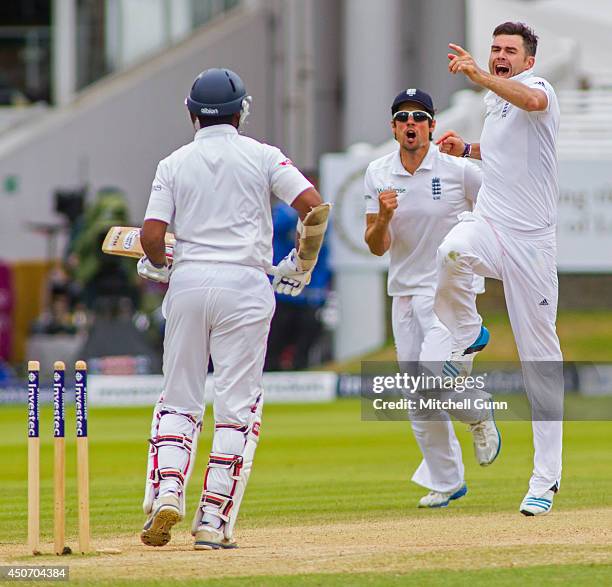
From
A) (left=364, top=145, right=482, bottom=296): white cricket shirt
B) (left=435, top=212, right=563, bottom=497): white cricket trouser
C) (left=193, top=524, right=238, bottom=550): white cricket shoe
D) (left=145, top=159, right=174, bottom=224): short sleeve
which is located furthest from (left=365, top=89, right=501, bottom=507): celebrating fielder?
(left=193, top=524, right=238, bottom=550): white cricket shoe

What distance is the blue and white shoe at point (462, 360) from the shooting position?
7.86m

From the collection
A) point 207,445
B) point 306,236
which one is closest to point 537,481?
point 306,236

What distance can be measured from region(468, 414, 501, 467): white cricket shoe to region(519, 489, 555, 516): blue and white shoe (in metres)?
0.59

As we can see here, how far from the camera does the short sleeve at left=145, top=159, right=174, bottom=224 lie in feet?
22.0

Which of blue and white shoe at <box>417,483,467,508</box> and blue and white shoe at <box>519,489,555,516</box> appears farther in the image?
blue and white shoe at <box>417,483,467,508</box>

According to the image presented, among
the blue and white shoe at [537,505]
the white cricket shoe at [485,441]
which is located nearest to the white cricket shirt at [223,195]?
the blue and white shoe at [537,505]

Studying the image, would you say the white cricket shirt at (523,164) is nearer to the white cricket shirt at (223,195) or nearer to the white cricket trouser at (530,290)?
the white cricket trouser at (530,290)

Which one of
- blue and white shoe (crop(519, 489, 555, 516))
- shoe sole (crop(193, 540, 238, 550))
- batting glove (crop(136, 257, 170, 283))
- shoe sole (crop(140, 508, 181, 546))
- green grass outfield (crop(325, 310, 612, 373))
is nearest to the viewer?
shoe sole (crop(140, 508, 181, 546))

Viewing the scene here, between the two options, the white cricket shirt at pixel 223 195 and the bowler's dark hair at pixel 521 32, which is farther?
the bowler's dark hair at pixel 521 32

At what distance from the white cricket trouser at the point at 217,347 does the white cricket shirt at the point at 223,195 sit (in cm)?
8

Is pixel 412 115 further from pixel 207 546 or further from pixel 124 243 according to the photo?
pixel 207 546

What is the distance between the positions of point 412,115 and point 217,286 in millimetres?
2103

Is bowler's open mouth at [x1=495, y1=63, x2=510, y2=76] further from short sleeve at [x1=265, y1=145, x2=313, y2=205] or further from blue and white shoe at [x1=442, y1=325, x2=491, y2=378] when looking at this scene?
blue and white shoe at [x1=442, y1=325, x2=491, y2=378]

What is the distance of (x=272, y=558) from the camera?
629cm
